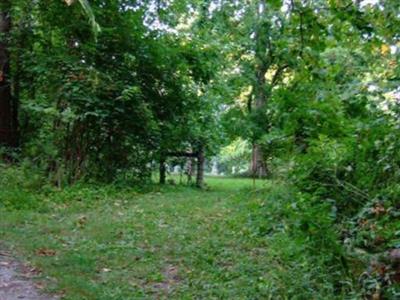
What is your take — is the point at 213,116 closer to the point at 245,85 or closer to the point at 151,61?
the point at 151,61

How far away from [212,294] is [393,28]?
2816mm

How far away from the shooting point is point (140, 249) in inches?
230

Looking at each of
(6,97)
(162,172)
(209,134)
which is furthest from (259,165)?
(6,97)

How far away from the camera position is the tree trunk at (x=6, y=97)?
11.4 metres

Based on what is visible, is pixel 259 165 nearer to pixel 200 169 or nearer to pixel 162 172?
pixel 200 169

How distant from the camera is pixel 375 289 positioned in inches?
145

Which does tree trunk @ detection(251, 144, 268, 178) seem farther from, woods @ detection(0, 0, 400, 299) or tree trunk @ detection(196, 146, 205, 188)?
tree trunk @ detection(196, 146, 205, 188)

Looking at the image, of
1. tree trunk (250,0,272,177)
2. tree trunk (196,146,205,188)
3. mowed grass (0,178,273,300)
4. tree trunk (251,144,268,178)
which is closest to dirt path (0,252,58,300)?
mowed grass (0,178,273,300)

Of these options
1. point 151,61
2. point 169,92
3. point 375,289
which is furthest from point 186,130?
point 375,289

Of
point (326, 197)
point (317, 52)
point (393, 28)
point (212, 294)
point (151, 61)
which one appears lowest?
point (212, 294)

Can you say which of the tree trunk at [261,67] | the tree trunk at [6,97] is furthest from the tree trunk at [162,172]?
the tree trunk at [6,97]

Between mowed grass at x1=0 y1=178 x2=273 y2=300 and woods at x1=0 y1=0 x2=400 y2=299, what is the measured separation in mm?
35

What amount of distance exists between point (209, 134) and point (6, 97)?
16.8ft

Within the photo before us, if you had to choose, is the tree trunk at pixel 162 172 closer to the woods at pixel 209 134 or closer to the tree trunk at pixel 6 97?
the woods at pixel 209 134
